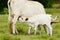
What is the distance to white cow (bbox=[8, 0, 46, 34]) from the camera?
12141 millimetres

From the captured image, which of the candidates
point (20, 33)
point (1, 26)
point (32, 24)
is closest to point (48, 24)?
point (32, 24)

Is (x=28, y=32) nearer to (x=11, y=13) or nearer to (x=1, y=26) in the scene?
(x=11, y=13)

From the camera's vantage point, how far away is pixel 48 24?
37.4ft

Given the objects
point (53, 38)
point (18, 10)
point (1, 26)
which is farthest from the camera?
point (1, 26)

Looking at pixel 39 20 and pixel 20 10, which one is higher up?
pixel 20 10

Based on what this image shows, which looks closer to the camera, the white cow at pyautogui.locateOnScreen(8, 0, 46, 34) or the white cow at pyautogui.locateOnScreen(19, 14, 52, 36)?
the white cow at pyautogui.locateOnScreen(19, 14, 52, 36)

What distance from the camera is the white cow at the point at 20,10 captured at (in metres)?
12.1

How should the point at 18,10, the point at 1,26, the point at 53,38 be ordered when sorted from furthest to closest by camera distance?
1. the point at 1,26
2. the point at 18,10
3. the point at 53,38

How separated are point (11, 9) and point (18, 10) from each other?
36 cm

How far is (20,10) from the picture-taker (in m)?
12.1

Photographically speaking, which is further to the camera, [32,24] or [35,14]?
[35,14]

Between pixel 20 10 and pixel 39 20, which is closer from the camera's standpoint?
pixel 39 20

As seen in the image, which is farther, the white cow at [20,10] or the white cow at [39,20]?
the white cow at [20,10]

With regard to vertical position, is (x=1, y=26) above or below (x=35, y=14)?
below
